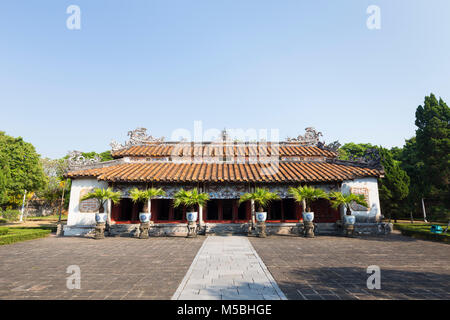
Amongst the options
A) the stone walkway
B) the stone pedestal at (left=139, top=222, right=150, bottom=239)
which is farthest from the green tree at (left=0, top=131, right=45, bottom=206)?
the stone walkway

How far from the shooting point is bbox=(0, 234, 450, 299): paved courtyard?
4.67 m

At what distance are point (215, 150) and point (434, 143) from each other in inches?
841

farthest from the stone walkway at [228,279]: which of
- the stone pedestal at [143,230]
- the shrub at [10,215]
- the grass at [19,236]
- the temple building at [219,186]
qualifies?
the shrub at [10,215]

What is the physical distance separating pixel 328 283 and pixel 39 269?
27.4 ft

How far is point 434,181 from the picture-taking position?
20125mm

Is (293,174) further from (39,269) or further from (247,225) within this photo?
(39,269)

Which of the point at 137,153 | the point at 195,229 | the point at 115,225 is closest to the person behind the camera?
the point at 195,229

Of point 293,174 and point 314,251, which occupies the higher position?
point 293,174

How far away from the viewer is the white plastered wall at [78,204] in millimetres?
14469

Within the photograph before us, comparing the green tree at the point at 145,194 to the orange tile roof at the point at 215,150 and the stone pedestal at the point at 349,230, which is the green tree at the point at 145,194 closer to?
the orange tile roof at the point at 215,150

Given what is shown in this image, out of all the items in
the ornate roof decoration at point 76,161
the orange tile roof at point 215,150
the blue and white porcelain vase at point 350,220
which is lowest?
the blue and white porcelain vase at point 350,220

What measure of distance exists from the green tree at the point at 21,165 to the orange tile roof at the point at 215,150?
2076 cm
